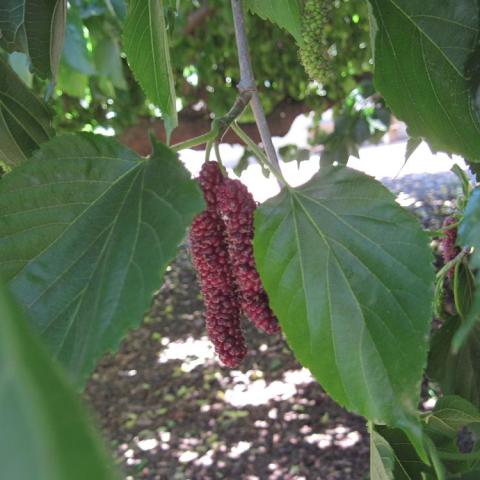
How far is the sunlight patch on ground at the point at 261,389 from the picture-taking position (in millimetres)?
2467

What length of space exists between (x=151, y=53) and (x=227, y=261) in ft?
0.70

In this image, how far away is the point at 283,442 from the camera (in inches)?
87.7

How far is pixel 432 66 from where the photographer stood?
1.85 feet

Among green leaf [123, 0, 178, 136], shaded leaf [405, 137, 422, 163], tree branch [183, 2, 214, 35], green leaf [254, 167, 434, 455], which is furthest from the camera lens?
tree branch [183, 2, 214, 35]

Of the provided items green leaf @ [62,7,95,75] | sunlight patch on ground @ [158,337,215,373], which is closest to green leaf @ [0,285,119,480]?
green leaf @ [62,7,95,75]

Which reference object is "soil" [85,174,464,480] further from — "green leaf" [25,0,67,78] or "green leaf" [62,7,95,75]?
"green leaf" [25,0,67,78]

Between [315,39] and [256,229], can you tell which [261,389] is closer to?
[315,39]

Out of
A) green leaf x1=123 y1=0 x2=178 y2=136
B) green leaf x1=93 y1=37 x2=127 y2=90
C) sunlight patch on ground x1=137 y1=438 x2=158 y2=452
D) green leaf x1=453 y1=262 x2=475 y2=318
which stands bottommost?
green leaf x1=453 y1=262 x2=475 y2=318

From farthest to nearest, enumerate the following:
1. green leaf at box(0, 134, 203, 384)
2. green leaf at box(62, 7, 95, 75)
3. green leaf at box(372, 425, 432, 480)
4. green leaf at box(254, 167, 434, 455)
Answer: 1. green leaf at box(62, 7, 95, 75)
2. green leaf at box(372, 425, 432, 480)
3. green leaf at box(254, 167, 434, 455)
4. green leaf at box(0, 134, 203, 384)

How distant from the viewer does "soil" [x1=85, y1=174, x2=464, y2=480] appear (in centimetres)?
216

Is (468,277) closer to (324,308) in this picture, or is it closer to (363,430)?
(324,308)

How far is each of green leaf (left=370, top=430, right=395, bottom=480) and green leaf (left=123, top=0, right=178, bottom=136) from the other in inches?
13.4

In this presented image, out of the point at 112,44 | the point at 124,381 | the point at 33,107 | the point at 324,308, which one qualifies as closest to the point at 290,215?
the point at 324,308

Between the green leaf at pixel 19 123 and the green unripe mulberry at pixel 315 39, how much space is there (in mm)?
287
